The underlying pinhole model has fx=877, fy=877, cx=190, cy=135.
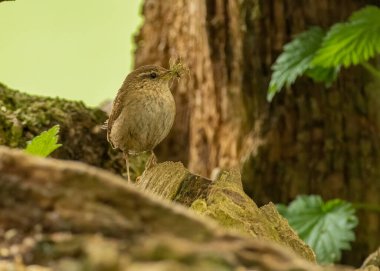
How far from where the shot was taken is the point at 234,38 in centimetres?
432

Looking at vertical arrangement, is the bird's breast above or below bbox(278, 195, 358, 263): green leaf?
above

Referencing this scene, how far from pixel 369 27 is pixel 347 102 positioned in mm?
689

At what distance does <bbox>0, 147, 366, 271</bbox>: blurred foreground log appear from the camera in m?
0.89

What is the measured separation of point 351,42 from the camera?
3572 mm

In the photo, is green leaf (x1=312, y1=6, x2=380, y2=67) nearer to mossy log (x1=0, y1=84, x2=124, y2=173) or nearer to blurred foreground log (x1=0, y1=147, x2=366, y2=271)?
mossy log (x1=0, y1=84, x2=124, y2=173)

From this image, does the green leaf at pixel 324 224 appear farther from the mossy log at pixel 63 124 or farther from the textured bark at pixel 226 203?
the textured bark at pixel 226 203

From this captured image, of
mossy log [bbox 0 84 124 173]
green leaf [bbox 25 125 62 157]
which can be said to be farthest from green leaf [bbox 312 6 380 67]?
green leaf [bbox 25 125 62 157]

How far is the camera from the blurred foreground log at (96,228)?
2.92ft

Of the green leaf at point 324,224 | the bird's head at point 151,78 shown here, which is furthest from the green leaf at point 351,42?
the bird's head at point 151,78

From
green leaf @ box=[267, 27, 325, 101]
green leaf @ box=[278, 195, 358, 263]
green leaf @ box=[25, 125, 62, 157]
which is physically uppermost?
green leaf @ box=[267, 27, 325, 101]

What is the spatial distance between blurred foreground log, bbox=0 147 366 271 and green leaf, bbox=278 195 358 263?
2370mm

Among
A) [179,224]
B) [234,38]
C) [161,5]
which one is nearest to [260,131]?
[234,38]

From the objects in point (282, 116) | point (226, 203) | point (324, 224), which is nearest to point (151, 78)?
point (226, 203)

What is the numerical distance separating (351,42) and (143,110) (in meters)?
1.54
